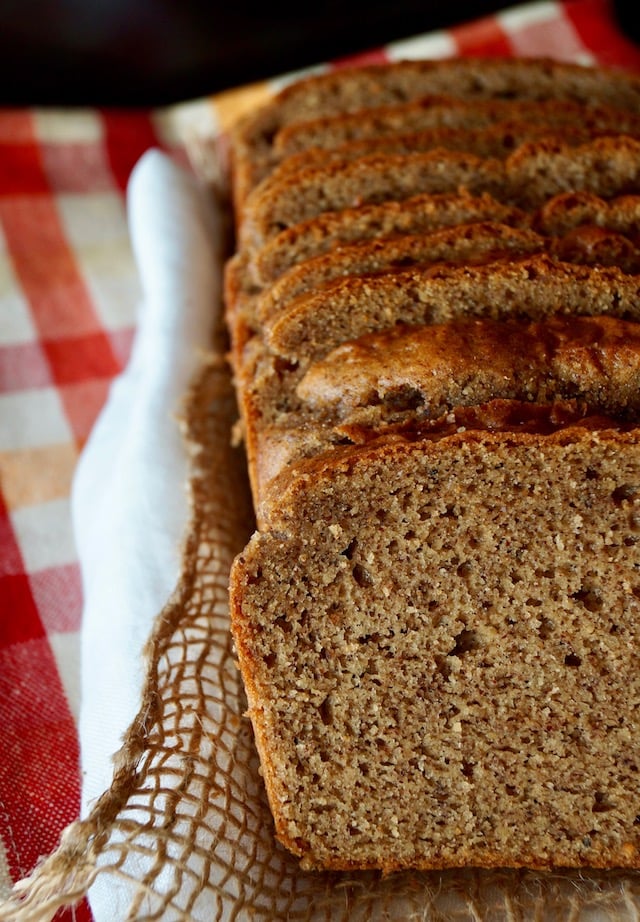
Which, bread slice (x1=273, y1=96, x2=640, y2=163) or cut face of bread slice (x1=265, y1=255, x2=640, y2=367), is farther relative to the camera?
bread slice (x1=273, y1=96, x2=640, y2=163)

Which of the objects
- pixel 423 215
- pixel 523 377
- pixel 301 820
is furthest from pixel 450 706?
pixel 423 215

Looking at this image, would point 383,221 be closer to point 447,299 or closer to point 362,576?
point 447,299

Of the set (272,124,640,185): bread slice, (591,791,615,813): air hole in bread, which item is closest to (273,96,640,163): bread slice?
(272,124,640,185): bread slice

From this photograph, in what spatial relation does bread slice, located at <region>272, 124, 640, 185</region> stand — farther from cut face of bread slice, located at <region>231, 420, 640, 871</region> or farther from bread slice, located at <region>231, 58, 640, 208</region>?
cut face of bread slice, located at <region>231, 420, 640, 871</region>

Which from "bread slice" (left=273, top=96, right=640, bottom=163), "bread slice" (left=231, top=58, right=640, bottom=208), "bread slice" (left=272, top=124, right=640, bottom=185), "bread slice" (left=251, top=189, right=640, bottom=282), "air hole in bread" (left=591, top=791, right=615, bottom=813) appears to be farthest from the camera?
"bread slice" (left=231, top=58, right=640, bottom=208)

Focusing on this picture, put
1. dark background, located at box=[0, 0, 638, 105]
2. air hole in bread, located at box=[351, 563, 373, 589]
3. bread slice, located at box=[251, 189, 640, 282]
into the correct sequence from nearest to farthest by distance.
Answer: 1. air hole in bread, located at box=[351, 563, 373, 589]
2. bread slice, located at box=[251, 189, 640, 282]
3. dark background, located at box=[0, 0, 638, 105]

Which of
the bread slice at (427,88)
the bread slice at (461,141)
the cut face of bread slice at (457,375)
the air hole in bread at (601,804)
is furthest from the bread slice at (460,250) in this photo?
the air hole in bread at (601,804)

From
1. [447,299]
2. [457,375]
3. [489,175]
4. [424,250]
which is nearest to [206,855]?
[457,375]

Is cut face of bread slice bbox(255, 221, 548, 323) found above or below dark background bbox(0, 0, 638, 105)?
above

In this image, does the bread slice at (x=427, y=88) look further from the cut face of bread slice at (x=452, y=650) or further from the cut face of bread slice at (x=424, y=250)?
the cut face of bread slice at (x=452, y=650)
